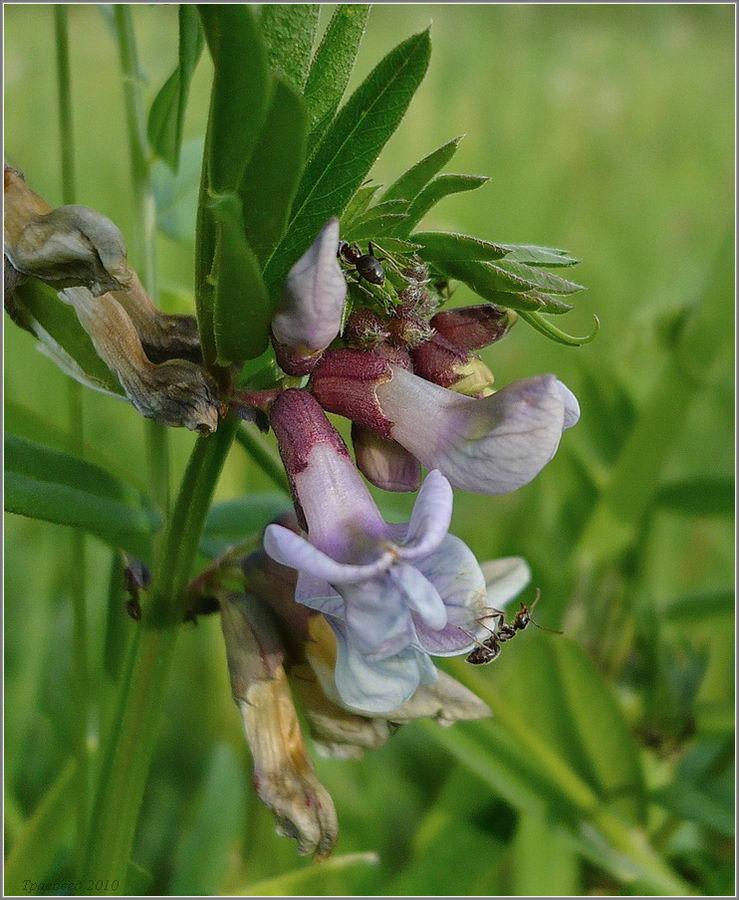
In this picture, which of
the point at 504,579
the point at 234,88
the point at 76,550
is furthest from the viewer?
the point at 76,550

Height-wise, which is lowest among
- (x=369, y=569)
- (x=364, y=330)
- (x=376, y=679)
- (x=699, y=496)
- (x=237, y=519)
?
(x=699, y=496)

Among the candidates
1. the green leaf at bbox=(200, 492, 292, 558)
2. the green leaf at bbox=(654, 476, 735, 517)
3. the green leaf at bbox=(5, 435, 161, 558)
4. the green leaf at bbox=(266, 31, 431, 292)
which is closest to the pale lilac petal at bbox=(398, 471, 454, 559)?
the green leaf at bbox=(266, 31, 431, 292)

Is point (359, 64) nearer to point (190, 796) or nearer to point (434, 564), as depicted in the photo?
point (190, 796)

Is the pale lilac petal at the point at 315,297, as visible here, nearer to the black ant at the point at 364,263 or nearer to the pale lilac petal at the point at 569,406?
the black ant at the point at 364,263

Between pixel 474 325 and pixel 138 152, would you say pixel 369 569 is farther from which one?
pixel 138 152

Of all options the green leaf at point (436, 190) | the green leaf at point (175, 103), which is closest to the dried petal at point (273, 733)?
the green leaf at point (436, 190)

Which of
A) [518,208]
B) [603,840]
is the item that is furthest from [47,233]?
[518,208]

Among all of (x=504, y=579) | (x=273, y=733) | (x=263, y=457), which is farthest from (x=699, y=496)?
(x=273, y=733)

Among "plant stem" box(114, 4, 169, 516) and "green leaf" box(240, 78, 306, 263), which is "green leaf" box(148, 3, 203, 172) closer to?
"plant stem" box(114, 4, 169, 516)
